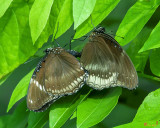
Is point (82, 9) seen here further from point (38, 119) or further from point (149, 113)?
point (38, 119)

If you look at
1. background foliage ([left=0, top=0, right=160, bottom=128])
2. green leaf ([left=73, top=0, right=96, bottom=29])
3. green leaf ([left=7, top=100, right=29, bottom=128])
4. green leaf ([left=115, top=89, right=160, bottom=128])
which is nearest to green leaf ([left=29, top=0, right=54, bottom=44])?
background foliage ([left=0, top=0, right=160, bottom=128])

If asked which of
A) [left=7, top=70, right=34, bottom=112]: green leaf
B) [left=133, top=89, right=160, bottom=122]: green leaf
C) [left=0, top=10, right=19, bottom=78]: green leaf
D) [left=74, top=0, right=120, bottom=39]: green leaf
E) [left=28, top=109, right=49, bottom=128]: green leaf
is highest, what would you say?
[left=74, top=0, right=120, bottom=39]: green leaf

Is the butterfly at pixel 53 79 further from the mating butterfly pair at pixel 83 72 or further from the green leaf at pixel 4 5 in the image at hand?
the green leaf at pixel 4 5

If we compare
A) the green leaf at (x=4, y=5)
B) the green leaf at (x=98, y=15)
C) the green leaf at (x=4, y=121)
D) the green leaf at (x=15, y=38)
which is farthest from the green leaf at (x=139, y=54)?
the green leaf at (x=4, y=121)

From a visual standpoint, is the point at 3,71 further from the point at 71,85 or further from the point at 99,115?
the point at 99,115

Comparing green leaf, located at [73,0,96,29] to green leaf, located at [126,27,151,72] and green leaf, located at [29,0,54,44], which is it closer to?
green leaf, located at [29,0,54,44]

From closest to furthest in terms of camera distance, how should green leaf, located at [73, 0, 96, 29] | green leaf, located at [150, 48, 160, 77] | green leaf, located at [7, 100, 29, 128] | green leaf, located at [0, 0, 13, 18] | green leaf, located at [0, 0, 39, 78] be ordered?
Result: green leaf, located at [73, 0, 96, 29], green leaf, located at [0, 0, 13, 18], green leaf, located at [150, 48, 160, 77], green leaf, located at [0, 0, 39, 78], green leaf, located at [7, 100, 29, 128]

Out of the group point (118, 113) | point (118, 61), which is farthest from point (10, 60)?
point (118, 113)
